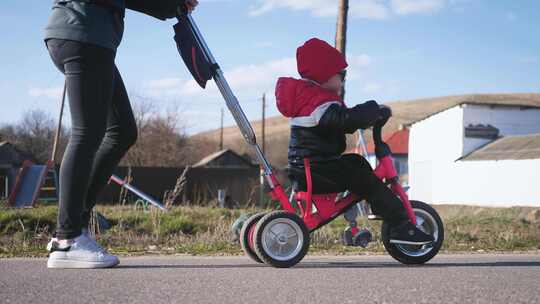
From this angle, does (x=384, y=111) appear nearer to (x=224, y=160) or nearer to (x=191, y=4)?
(x=191, y=4)

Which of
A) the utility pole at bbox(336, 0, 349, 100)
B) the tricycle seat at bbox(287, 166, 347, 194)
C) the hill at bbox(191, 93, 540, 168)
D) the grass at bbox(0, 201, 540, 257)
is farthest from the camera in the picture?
the hill at bbox(191, 93, 540, 168)

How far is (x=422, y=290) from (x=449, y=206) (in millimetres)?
33381

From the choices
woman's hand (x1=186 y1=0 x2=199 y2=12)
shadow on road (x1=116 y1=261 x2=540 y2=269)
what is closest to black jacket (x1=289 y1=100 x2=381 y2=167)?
shadow on road (x1=116 y1=261 x2=540 y2=269)

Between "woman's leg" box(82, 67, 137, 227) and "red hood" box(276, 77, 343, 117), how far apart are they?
3.10 ft

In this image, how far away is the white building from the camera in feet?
104

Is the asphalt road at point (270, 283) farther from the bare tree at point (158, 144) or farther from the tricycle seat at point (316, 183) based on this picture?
the bare tree at point (158, 144)

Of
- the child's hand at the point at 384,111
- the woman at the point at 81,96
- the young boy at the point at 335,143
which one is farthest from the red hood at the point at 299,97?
the woman at the point at 81,96

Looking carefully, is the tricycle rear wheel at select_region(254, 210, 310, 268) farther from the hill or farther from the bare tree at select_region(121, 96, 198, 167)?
the hill

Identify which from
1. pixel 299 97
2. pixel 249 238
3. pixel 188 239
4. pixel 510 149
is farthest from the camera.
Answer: pixel 510 149

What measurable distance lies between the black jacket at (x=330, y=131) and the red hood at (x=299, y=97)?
0.27 feet

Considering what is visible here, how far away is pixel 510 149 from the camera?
33.5 m

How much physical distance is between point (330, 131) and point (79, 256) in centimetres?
162

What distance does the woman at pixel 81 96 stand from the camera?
3.58m

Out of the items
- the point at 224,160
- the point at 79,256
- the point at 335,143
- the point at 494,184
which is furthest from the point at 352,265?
Result: the point at 224,160
